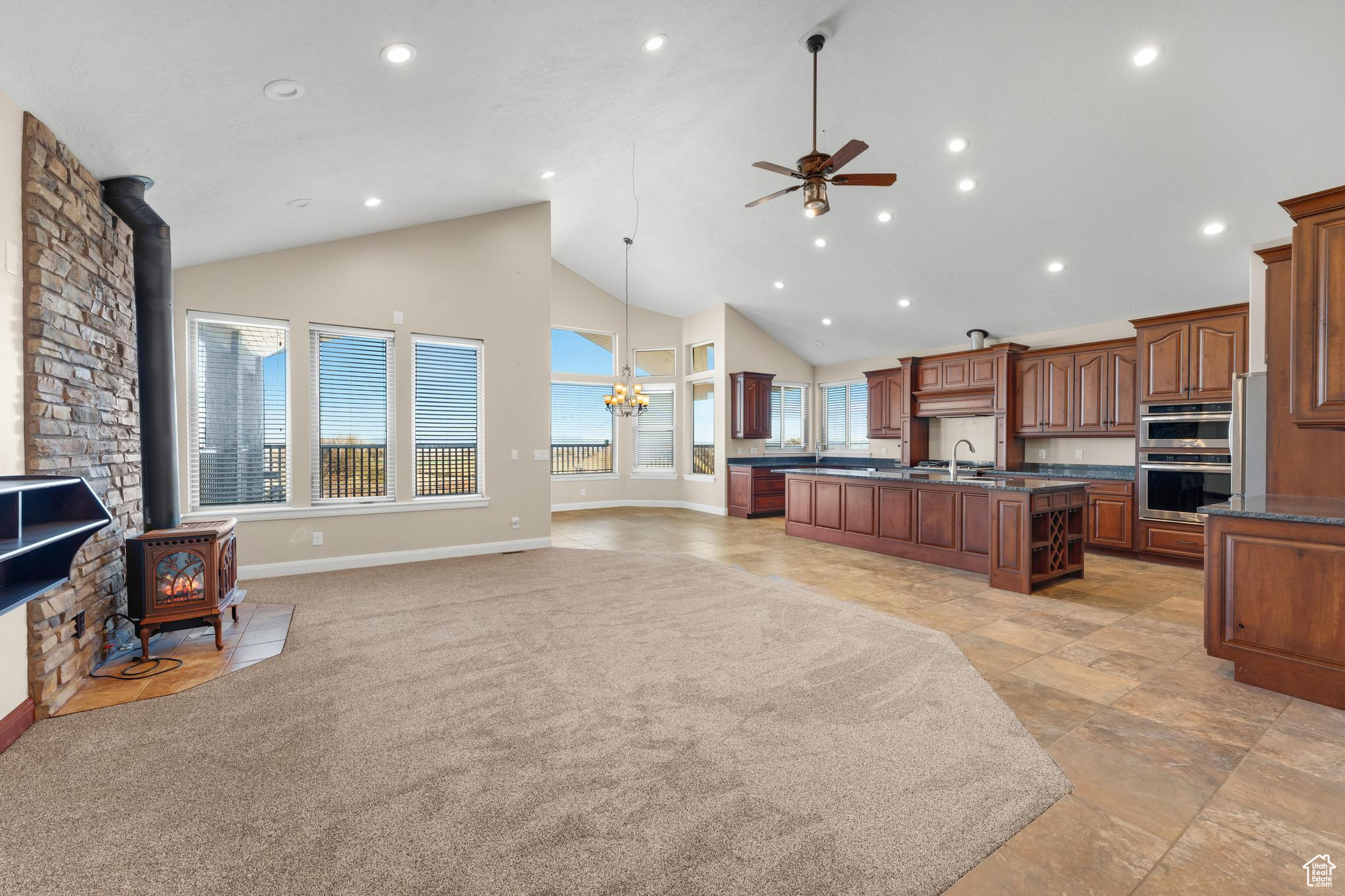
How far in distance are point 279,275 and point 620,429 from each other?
6.10m

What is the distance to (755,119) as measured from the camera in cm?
526

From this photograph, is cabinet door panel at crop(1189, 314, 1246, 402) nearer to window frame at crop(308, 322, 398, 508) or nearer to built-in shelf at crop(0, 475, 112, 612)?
window frame at crop(308, 322, 398, 508)

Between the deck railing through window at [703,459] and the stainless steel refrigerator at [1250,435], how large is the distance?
6.74 meters

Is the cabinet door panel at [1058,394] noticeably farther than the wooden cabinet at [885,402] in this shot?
No

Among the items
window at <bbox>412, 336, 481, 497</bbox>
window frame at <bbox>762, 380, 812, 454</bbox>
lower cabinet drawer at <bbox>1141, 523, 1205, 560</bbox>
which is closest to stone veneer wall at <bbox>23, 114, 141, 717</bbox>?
window at <bbox>412, 336, 481, 497</bbox>

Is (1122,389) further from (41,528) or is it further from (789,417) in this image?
(41,528)

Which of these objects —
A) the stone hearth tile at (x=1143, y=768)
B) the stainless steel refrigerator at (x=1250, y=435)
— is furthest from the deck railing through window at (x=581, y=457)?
the stone hearth tile at (x=1143, y=768)

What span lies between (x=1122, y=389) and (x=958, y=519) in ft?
8.79

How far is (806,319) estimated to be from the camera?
9.20 metres

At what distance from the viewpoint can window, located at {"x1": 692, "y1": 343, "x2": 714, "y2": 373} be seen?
33.4ft

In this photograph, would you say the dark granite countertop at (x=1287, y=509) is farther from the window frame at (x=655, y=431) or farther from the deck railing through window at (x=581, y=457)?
the deck railing through window at (x=581, y=457)

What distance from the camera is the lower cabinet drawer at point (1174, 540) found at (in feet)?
18.7

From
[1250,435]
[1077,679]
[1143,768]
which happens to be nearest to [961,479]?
[1250,435]

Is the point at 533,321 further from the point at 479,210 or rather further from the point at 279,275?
the point at 279,275
